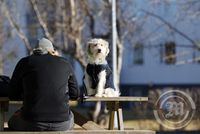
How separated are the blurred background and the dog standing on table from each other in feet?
20.0

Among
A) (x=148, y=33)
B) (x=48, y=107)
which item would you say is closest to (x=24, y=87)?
(x=48, y=107)

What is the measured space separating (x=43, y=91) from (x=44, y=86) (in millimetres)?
60

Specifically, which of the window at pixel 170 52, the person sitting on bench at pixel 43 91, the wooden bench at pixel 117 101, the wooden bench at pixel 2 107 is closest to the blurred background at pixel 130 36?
the window at pixel 170 52

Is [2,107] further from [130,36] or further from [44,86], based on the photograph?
[130,36]

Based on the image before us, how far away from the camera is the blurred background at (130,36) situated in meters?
20.5

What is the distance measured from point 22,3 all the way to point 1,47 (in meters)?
3.09

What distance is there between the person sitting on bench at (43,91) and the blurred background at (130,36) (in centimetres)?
694

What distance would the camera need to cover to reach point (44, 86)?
6473mm

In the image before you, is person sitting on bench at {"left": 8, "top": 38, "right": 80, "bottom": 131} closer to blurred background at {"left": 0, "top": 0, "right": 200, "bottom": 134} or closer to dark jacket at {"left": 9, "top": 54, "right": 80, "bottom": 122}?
dark jacket at {"left": 9, "top": 54, "right": 80, "bottom": 122}

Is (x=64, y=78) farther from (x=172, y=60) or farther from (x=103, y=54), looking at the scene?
(x=172, y=60)

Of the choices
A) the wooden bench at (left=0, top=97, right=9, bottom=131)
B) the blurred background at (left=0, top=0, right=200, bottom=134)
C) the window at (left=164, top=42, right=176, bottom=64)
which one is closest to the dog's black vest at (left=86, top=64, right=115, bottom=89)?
the wooden bench at (left=0, top=97, right=9, bottom=131)

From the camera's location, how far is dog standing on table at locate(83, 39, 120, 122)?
7477mm

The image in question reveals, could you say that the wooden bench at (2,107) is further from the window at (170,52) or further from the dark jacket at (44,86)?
the window at (170,52)

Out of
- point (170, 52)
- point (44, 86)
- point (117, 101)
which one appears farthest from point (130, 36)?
point (44, 86)
